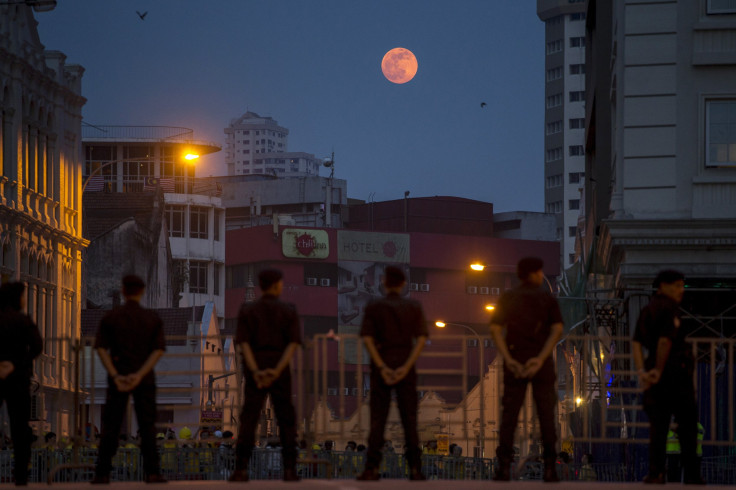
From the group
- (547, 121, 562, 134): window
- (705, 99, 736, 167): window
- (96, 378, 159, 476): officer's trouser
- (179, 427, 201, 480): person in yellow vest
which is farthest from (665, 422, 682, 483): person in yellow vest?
(547, 121, 562, 134): window

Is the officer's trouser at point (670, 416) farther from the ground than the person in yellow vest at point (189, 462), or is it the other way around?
the officer's trouser at point (670, 416)

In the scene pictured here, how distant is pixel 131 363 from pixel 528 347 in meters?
3.85

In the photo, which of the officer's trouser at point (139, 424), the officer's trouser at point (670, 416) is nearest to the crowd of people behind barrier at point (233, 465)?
the officer's trouser at point (670, 416)

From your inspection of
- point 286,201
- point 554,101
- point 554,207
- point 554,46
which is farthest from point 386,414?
point 554,46

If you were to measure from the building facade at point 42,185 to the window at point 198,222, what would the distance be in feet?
186

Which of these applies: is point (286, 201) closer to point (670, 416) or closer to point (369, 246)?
point (369, 246)

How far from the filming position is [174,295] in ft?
286

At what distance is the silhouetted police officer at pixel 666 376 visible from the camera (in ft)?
45.7

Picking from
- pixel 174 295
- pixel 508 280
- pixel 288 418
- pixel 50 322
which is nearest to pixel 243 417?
pixel 288 418

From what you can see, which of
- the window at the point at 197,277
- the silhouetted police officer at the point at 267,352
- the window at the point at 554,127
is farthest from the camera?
the window at the point at 554,127

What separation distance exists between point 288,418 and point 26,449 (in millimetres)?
2614

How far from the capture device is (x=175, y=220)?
108 m

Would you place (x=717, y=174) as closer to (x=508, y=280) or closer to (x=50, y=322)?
(x=50, y=322)

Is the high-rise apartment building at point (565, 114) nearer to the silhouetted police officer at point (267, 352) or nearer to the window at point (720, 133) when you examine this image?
the window at point (720, 133)
